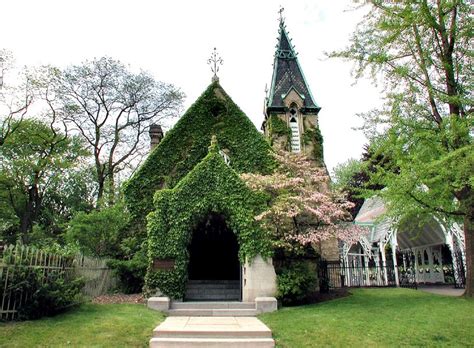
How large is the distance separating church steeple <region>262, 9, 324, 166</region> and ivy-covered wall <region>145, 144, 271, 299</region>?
7478mm

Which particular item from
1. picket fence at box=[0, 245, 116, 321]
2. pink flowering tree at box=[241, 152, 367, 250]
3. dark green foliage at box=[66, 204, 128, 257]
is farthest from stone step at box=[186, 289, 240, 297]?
dark green foliage at box=[66, 204, 128, 257]

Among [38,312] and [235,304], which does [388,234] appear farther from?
[38,312]

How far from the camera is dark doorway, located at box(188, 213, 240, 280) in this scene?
1973 centimetres

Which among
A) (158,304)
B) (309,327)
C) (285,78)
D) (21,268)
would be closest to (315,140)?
(285,78)

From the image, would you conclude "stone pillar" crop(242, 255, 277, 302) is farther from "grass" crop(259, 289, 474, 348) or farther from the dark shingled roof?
the dark shingled roof

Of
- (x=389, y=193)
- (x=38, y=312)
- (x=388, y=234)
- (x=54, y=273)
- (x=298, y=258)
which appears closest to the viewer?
(x=38, y=312)

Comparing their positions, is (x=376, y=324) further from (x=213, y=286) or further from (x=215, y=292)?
(x=213, y=286)

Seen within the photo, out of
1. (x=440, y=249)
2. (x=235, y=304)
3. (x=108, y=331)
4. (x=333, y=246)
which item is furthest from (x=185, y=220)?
(x=440, y=249)

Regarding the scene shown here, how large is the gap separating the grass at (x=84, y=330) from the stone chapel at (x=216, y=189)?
3104 millimetres

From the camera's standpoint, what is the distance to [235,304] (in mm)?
12484

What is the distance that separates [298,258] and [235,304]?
10.7 feet

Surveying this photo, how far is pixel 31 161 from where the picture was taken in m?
29.1

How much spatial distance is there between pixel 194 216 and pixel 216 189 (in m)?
1.38

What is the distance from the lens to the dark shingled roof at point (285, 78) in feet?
77.3
